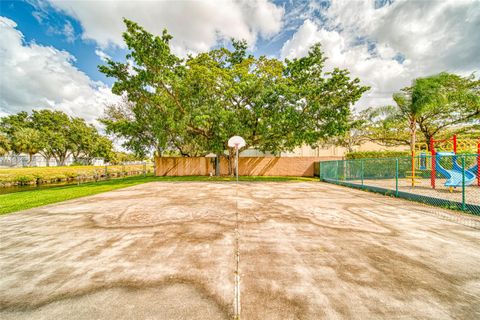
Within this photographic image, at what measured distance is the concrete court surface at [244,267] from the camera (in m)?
1.81

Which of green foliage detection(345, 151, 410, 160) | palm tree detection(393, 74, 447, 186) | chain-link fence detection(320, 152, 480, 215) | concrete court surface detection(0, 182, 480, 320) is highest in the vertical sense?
palm tree detection(393, 74, 447, 186)

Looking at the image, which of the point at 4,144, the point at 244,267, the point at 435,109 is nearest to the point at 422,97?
the point at 435,109

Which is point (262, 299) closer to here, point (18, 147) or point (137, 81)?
point (137, 81)

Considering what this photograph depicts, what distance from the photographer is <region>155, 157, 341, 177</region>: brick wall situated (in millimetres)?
19375

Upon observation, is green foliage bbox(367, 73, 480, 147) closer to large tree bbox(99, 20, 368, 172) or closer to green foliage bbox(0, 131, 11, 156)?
large tree bbox(99, 20, 368, 172)

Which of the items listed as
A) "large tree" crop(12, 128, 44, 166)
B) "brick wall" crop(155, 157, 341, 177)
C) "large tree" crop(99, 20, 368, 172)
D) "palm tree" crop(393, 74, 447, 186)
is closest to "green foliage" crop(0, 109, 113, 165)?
"large tree" crop(12, 128, 44, 166)

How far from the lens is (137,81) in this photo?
1280cm

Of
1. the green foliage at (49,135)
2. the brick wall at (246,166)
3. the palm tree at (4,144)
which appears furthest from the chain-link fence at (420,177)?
the palm tree at (4,144)

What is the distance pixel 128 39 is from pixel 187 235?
13194 millimetres

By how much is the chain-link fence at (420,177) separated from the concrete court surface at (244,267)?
201cm

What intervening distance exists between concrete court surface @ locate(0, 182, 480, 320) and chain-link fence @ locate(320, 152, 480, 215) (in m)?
2.01

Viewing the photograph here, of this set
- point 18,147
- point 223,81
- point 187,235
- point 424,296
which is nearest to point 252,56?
point 223,81

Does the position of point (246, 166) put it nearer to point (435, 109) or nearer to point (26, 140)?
point (435, 109)

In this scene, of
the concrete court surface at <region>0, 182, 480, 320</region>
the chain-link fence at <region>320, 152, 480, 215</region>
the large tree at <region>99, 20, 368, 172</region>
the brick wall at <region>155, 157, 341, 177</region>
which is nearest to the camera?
the concrete court surface at <region>0, 182, 480, 320</region>
